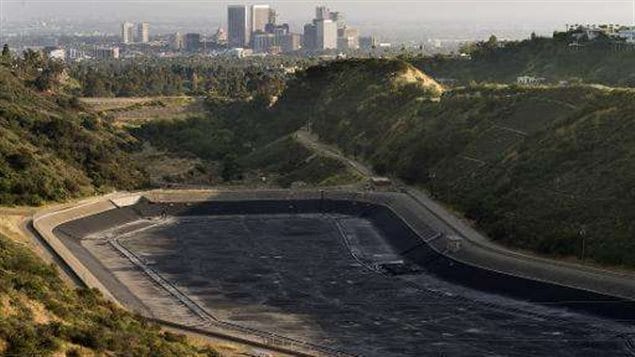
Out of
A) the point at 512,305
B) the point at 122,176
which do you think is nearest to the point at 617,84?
the point at 122,176

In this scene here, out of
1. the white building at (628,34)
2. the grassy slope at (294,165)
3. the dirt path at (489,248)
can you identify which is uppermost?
the white building at (628,34)

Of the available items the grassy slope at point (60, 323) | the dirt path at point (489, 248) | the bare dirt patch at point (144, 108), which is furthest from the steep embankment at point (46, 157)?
the bare dirt patch at point (144, 108)

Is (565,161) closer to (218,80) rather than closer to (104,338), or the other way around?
(104,338)

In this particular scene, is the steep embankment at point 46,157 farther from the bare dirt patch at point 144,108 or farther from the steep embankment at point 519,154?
the bare dirt patch at point 144,108

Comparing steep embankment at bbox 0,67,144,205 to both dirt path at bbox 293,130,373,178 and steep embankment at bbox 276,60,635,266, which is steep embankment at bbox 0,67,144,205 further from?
steep embankment at bbox 276,60,635,266

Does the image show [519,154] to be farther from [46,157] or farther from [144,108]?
[144,108]

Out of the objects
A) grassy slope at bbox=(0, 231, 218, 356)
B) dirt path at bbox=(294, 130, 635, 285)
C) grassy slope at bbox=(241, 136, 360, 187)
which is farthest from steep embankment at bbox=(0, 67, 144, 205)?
grassy slope at bbox=(0, 231, 218, 356)
